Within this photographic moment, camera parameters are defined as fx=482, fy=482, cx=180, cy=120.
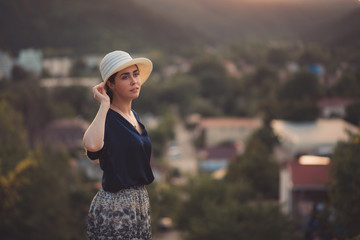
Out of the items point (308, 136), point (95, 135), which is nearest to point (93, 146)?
point (95, 135)

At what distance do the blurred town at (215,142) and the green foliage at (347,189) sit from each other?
3 cm

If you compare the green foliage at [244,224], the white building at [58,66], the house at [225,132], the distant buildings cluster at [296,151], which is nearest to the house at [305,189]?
the distant buildings cluster at [296,151]

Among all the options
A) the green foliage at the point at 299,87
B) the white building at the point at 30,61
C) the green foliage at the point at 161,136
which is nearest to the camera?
the green foliage at the point at 299,87

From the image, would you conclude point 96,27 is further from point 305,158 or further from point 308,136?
point 305,158

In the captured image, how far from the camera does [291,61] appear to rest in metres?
80.1

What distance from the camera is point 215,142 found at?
65.3 metres

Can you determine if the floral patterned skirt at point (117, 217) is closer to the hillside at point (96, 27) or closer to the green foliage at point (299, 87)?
the green foliage at point (299, 87)

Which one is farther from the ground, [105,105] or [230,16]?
[230,16]

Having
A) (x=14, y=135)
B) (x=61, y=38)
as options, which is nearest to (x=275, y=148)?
(x=14, y=135)

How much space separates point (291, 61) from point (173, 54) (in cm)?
4999

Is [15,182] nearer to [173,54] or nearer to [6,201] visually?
[6,201]

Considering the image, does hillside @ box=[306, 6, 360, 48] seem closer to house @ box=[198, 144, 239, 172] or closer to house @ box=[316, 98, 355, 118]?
house @ box=[316, 98, 355, 118]

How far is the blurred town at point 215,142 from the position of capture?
723 inches

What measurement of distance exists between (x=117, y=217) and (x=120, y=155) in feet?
1.63
